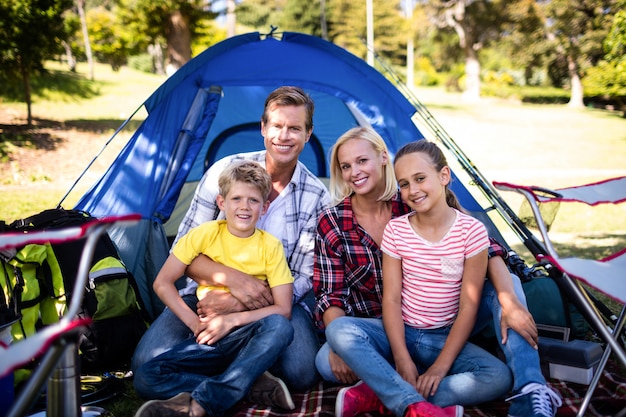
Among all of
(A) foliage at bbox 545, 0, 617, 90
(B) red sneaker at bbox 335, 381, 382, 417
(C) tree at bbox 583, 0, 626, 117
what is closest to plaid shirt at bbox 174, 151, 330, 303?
(B) red sneaker at bbox 335, 381, 382, 417

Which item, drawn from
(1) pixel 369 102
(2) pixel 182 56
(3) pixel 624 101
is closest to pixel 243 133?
(1) pixel 369 102

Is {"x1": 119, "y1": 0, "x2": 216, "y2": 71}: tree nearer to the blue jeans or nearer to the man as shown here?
the man

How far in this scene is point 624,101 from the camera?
16.7 metres

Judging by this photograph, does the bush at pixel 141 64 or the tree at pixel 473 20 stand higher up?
the tree at pixel 473 20

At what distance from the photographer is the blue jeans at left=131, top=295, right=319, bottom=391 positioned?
2.25m

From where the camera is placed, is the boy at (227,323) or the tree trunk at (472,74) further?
the tree trunk at (472,74)

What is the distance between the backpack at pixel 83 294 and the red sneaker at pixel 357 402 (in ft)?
3.52

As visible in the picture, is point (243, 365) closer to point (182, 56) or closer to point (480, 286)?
point (480, 286)

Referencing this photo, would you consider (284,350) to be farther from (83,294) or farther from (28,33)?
(28,33)

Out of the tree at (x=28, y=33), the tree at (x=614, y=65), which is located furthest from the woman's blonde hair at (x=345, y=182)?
the tree at (x=614, y=65)

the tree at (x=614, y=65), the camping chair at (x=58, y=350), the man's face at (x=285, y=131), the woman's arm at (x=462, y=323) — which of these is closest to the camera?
the camping chair at (x=58, y=350)

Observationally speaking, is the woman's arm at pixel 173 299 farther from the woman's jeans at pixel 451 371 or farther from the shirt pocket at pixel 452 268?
the shirt pocket at pixel 452 268

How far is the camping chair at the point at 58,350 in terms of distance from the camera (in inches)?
44.6

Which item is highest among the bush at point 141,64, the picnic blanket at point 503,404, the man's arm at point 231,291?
the bush at point 141,64
